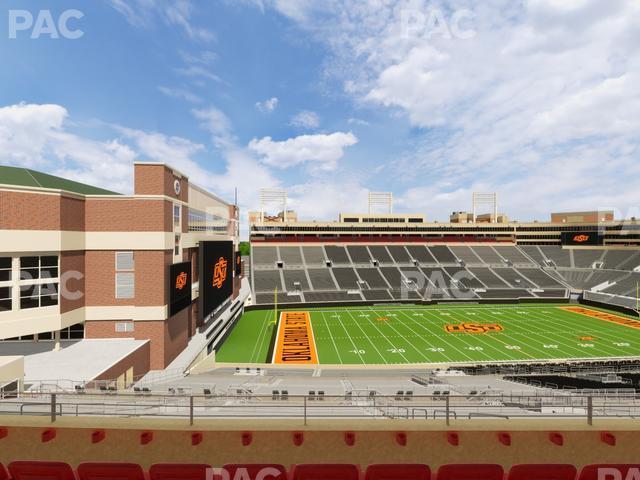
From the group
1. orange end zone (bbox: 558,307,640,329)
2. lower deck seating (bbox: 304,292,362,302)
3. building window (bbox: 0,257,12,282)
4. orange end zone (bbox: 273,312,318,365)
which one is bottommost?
orange end zone (bbox: 273,312,318,365)

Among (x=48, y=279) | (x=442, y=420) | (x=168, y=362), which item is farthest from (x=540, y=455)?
(x=48, y=279)

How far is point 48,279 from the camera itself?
1903 centimetres

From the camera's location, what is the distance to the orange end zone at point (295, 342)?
1119 inches

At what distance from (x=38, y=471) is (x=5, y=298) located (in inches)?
718

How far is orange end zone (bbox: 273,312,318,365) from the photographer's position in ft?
93.3

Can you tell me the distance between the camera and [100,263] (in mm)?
21562

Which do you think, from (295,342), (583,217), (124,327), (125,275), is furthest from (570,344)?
(583,217)

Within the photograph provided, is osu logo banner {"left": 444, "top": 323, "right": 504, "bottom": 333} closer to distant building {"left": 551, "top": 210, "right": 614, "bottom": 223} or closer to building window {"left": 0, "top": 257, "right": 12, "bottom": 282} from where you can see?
building window {"left": 0, "top": 257, "right": 12, "bottom": 282}

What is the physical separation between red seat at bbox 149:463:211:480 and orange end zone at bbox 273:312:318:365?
23.7 meters

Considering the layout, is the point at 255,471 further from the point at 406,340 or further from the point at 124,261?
the point at 406,340

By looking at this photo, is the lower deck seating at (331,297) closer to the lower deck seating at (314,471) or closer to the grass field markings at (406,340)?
the grass field markings at (406,340)

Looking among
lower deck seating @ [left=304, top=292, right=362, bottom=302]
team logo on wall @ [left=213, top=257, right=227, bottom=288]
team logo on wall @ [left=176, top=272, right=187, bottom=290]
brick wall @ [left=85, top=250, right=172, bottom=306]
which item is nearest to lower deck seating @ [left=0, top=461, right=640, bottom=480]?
brick wall @ [left=85, top=250, right=172, bottom=306]

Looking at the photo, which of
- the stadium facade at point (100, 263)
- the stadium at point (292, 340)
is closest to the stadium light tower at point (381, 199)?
the stadium at point (292, 340)

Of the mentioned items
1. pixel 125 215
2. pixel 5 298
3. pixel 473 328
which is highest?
pixel 125 215
